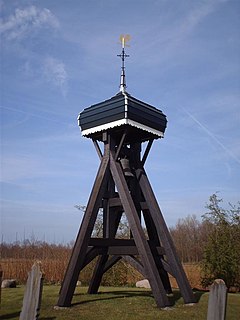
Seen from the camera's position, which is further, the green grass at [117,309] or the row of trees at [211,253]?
the row of trees at [211,253]

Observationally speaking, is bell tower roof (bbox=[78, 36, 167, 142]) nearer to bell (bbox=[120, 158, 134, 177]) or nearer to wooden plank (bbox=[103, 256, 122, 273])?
bell (bbox=[120, 158, 134, 177])

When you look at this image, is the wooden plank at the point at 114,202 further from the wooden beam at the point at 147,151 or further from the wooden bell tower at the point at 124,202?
the wooden beam at the point at 147,151

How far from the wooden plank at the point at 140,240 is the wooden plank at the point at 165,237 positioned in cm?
80

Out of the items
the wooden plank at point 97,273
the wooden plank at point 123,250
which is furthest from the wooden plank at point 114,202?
the wooden plank at point 97,273

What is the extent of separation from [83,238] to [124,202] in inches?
50.9

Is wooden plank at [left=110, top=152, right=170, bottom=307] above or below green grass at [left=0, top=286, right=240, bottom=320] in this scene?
above

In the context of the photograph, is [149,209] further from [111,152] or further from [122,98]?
[122,98]

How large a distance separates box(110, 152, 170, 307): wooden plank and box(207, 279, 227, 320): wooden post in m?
4.55

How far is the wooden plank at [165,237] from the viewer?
854 cm

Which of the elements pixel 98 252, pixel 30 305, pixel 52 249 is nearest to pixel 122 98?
pixel 98 252

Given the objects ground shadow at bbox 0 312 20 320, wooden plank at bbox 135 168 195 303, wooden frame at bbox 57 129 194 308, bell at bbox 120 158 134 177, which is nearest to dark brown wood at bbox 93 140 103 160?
wooden frame at bbox 57 129 194 308

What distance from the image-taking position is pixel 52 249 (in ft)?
66.9

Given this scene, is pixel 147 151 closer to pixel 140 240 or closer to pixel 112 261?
pixel 140 240

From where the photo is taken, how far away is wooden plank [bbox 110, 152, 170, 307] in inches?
311
